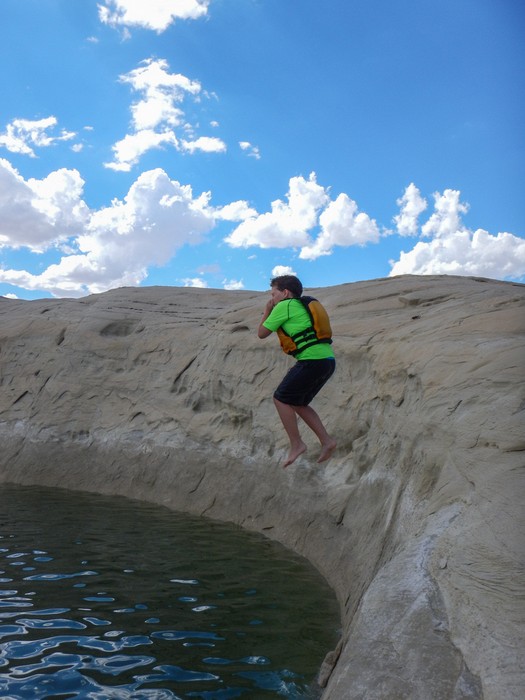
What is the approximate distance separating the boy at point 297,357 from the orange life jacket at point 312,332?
21mm

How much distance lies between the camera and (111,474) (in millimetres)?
11977

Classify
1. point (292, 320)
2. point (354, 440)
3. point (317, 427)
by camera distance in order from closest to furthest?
point (292, 320) < point (317, 427) < point (354, 440)

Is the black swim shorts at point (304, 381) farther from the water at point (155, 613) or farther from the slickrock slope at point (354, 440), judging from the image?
the water at point (155, 613)

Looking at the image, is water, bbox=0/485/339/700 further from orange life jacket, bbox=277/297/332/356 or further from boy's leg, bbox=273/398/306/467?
orange life jacket, bbox=277/297/332/356

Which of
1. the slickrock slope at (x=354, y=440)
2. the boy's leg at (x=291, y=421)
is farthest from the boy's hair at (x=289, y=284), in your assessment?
the slickrock slope at (x=354, y=440)

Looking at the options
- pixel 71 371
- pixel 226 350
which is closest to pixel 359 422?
pixel 226 350

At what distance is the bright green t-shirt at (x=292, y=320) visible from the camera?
6.58 m

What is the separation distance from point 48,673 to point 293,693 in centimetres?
161

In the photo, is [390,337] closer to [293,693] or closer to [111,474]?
[293,693]

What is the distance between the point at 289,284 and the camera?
6.78 m

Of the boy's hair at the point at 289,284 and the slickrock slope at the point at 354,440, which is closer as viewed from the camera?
the slickrock slope at the point at 354,440

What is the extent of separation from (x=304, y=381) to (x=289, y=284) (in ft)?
3.07

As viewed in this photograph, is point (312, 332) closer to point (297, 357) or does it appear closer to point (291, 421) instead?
point (297, 357)

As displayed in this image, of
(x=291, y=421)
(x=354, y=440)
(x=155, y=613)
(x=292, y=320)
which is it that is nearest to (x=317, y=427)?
(x=291, y=421)
